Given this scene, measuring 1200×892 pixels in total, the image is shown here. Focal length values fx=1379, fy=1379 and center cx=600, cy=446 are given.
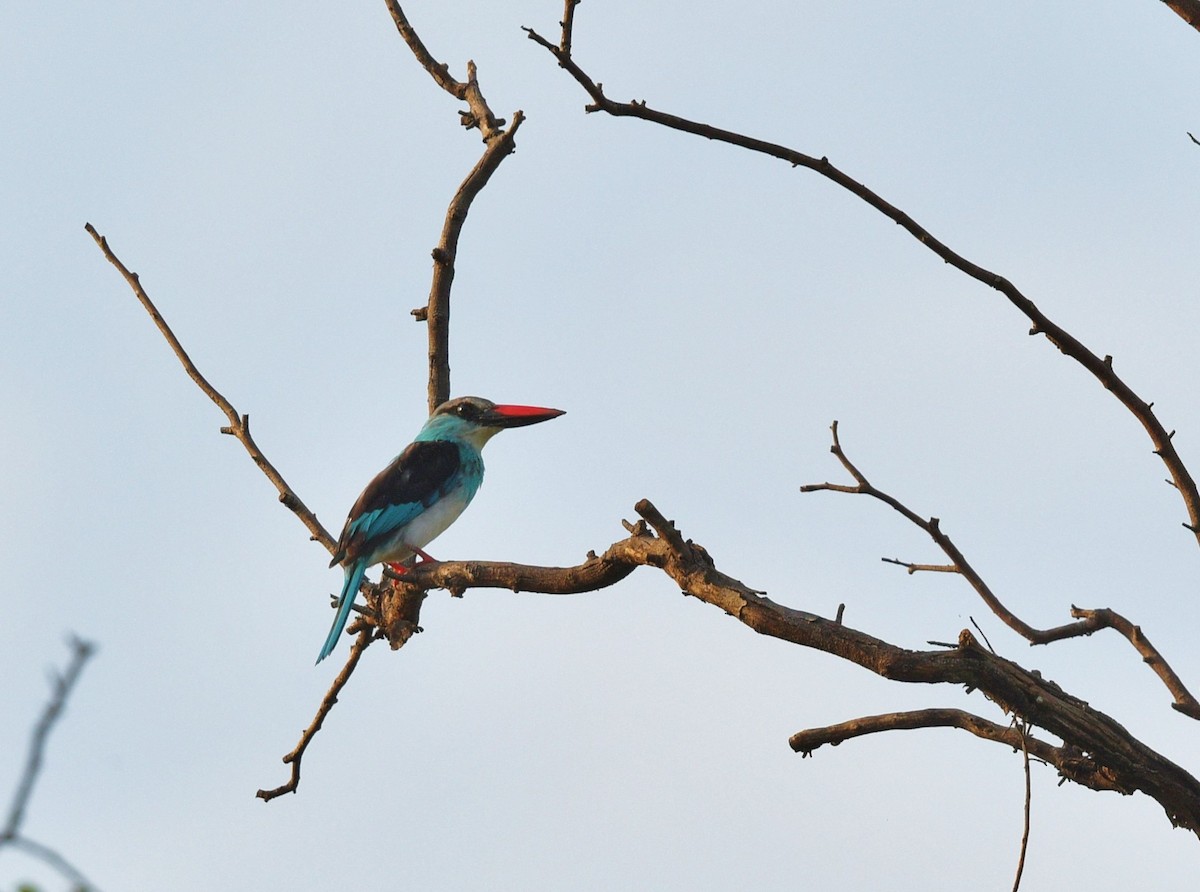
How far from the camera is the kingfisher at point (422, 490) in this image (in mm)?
5270

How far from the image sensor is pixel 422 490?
580 cm

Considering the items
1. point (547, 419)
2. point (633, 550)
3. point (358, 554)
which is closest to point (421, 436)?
point (547, 419)

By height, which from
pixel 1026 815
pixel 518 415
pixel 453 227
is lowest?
pixel 1026 815

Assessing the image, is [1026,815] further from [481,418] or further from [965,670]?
[481,418]

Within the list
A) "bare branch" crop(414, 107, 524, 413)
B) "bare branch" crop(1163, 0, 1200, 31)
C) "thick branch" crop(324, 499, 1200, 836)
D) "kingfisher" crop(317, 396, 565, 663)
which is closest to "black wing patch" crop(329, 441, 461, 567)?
"kingfisher" crop(317, 396, 565, 663)

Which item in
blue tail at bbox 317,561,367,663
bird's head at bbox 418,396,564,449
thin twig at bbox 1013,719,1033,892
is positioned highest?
bird's head at bbox 418,396,564,449

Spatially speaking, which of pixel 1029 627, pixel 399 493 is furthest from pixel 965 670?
pixel 399 493

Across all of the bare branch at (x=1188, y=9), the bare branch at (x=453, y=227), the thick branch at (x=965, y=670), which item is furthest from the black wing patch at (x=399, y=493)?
the bare branch at (x=1188, y=9)

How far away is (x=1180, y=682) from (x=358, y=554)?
304 cm

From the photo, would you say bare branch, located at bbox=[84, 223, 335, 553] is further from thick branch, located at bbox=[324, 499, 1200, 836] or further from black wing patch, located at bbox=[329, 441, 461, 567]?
thick branch, located at bbox=[324, 499, 1200, 836]

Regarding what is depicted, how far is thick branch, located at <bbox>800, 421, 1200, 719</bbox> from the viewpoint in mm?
3236

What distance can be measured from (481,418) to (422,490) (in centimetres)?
62

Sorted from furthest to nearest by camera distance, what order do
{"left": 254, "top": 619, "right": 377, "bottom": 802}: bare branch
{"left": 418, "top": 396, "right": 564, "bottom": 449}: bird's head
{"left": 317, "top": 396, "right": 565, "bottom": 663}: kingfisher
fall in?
{"left": 418, "top": 396, "right": 564, "bottom": 449}: bird's head < {"left": 317, "top": 396, "right": 565, "bottom": 663}: kingfisher < {"left": 254, "top": 619, "right": 377, "bottom": 802}: bare branch

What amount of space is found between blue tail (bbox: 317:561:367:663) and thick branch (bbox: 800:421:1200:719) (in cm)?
222
